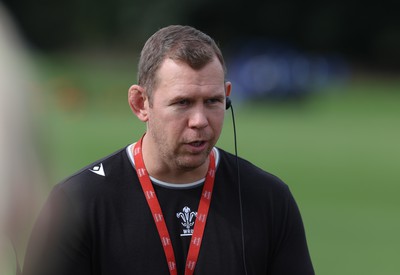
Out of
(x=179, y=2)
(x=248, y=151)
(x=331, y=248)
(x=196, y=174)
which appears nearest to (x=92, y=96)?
(x=179, y=2)

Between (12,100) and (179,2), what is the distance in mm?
45853

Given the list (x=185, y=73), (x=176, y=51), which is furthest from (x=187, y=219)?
(x=176, y=51)

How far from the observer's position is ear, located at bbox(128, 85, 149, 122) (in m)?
4.69


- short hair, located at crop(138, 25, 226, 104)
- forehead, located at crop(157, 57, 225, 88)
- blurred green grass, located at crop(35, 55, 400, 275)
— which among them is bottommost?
blurred green grass, located at crop(35, 55, 400, 275)

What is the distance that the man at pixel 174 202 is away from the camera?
14.4ft

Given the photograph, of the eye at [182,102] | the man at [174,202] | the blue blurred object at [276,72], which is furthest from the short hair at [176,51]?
the blue blurred object at [276,72]

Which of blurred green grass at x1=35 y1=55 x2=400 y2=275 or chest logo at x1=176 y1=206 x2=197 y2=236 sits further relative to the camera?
blurred green grass at x1=35 y1=55 x2=400 y2=275

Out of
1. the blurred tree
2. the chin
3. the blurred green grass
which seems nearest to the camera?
the chin

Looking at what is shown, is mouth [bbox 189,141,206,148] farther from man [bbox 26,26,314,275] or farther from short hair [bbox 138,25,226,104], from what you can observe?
short hair [bbox 138,25,226,104]

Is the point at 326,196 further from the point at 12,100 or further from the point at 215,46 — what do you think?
the point at 12,100

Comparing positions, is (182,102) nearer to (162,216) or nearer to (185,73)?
(185,73)

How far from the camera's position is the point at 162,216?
4449 mm

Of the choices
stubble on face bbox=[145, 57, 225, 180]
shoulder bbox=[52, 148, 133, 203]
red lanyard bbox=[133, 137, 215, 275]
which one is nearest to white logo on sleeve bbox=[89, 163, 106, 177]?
shoulder bbox=[52, 148, 133, 203]

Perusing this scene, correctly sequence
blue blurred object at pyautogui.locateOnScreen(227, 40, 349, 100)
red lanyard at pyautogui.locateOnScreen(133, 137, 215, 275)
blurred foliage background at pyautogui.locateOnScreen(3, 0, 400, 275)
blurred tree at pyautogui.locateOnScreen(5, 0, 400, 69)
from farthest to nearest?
blurred tree at pyautogui.locateOnScreen(5, 0, 400, 69), blue blurred object at pyautogui.locateOnScreen(227, 40, 349, 100), blurred foliage background at pyautogui.locateOnScreen(3, 0, 400, 275), red lanyard at pyautogui.locateOnScreen(133, 137, 215, 275)
